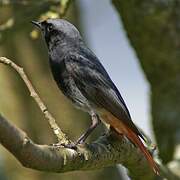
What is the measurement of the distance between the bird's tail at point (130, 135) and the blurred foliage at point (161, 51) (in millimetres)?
1744

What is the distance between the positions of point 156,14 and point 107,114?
184 centimetres

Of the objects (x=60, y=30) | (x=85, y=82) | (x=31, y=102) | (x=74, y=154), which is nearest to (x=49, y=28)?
(x=60, y=30)

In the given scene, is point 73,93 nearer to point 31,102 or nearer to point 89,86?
point 89,86

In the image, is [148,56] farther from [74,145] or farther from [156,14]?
[74,145]

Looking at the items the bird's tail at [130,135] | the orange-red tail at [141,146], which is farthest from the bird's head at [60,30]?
the orange-red tail at [141,146]

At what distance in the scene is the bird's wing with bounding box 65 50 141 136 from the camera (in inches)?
154

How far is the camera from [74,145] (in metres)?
3.24

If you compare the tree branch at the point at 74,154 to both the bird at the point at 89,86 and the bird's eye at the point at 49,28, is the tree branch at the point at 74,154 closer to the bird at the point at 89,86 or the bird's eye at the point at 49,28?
the bird at the point at 89,86

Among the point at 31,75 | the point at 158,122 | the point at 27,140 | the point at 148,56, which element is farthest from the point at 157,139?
the point at 27,140

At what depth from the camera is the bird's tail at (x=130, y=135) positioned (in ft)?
12.2

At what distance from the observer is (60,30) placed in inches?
163

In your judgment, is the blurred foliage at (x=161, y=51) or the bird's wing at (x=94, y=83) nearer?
the bird's wing at (x=94, y=83)

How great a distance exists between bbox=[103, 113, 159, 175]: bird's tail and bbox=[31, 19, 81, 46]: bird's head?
1.76 ft

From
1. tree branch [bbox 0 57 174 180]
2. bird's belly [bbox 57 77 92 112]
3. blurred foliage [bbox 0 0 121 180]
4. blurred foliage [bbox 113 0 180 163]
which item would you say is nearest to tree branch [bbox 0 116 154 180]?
tree branch [bbox 0 57 174 180]
